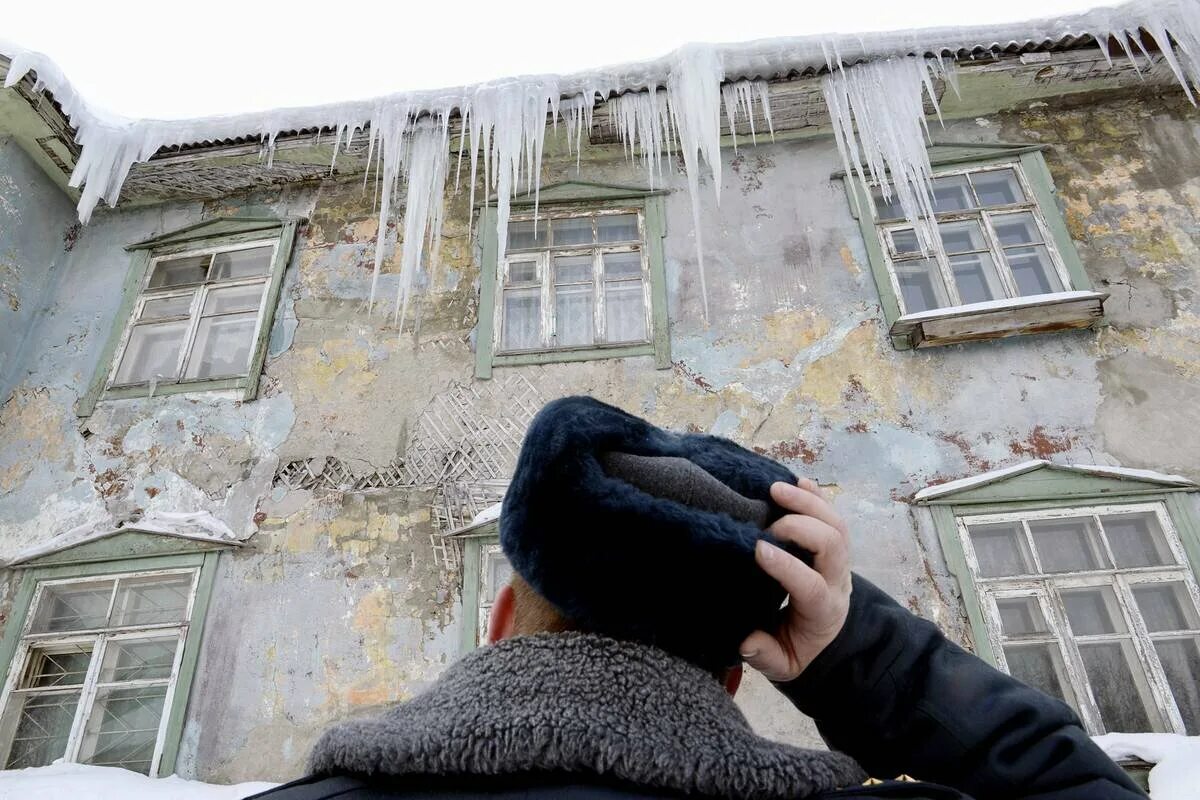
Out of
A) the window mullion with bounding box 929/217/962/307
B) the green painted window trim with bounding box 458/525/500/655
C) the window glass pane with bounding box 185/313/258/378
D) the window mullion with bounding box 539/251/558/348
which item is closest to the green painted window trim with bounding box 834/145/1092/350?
the window mullion with bounding box 929/217/962/307

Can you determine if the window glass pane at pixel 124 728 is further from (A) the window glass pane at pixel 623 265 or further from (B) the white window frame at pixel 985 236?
(B) the white window frame at pixel 985 236

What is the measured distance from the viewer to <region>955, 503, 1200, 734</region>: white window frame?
4191mm

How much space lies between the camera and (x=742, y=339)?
560 centimetres

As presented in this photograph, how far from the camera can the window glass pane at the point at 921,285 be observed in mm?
5691

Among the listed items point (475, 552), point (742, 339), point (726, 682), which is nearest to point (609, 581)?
point (726, 682)

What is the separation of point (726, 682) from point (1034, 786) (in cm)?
46

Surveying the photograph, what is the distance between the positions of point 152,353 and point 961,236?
21.3ft

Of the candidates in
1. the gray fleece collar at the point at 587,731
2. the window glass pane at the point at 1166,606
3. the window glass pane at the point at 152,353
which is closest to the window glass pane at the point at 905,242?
the window glass pane at the point at 1166,606

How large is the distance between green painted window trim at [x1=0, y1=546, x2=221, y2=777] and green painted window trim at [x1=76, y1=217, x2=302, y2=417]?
1.23m

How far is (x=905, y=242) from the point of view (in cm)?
596

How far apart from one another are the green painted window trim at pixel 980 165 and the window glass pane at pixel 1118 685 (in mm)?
2163

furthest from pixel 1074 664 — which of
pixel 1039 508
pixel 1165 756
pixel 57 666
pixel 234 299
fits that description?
pixel 234 299

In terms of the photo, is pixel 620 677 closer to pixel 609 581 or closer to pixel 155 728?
pixel 609 581

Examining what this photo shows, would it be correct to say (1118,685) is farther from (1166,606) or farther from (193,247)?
(193,247)
